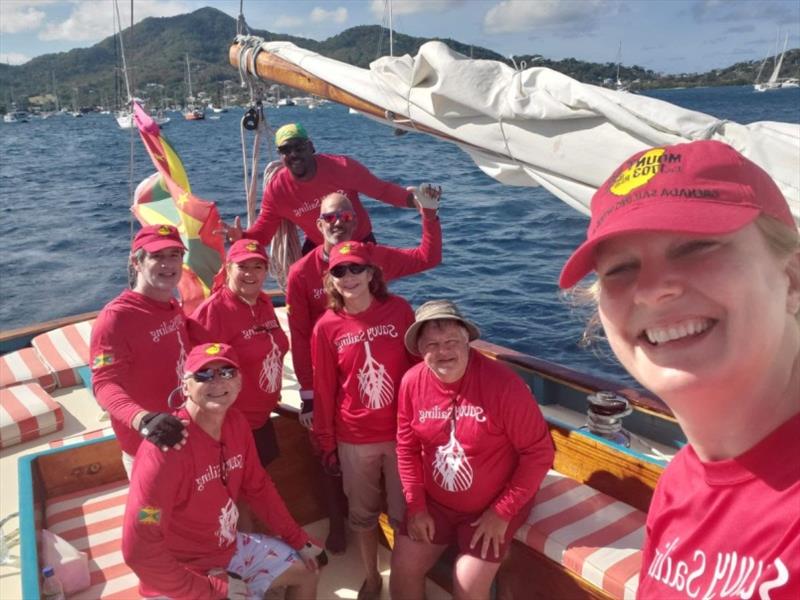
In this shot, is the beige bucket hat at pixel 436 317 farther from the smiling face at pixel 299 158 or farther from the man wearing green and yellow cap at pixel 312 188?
the smiling face at pixel 299 158

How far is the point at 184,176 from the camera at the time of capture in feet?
16.7

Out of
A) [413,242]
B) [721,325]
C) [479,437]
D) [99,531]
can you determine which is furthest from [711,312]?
[413,242]

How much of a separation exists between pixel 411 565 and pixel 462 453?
0.54 metres

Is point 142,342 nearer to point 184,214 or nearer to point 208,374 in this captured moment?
point 208,374

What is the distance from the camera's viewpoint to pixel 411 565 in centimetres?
299

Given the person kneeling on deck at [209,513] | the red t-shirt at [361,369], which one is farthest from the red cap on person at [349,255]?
the person kneeling on deck at [209,513]

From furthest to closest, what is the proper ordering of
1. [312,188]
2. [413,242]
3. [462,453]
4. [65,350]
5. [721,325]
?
[413,242]
[65,350]
[312,188]
[462,453]
[721,325]

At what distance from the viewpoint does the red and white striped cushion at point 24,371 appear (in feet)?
17.5

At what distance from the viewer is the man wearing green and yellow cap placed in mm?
4039

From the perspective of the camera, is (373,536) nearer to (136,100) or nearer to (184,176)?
(184,176)

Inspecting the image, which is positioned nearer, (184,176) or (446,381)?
(446,381)

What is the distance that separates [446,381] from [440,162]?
22.8 meters

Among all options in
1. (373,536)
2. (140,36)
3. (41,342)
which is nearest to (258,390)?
(373,536)

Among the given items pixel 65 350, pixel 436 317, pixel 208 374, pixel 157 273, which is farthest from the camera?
pixel 65 350
